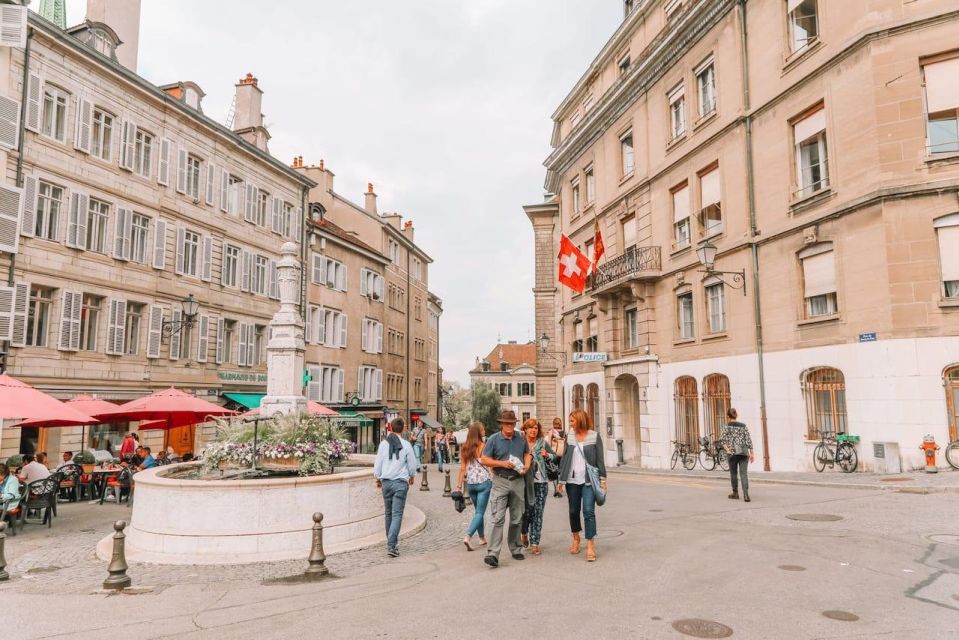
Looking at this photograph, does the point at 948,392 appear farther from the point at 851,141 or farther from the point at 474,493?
the point at 474,493

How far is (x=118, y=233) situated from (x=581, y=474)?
19438mm

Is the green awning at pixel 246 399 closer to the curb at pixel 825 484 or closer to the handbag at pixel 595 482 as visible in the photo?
the curb at pixel 825 484

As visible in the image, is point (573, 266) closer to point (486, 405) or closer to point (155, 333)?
point (155, 333)

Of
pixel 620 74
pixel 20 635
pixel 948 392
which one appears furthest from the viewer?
pixel 620 74

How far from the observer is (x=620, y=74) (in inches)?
1058

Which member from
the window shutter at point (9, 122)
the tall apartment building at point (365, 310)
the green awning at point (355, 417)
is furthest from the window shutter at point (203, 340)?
the green awning at point (355, 417)

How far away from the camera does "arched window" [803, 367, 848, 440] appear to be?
1569 centimetres

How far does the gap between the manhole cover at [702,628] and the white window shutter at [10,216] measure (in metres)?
19.4

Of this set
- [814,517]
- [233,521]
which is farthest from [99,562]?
[814,517]

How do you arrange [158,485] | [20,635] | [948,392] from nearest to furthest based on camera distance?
[20,635], [158,485], [948,392]

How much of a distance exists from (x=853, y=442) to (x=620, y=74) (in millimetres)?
17960

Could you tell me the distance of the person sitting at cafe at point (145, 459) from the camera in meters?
14.9

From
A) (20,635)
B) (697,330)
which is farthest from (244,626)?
(697,330)

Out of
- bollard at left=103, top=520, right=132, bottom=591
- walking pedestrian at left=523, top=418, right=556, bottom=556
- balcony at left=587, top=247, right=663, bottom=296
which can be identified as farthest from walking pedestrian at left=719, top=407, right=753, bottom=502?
balcony at left=587, top=247, right=663, bottom=296
